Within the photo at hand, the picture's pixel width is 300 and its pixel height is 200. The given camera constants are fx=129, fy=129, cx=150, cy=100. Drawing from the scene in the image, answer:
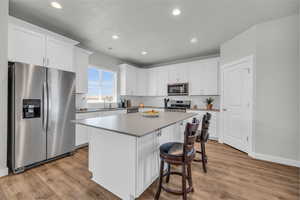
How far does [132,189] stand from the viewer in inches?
56.2

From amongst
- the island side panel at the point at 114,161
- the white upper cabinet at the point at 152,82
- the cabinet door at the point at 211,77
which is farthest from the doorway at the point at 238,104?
the island side panel at the point at 114,161

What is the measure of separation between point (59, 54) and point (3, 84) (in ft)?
3.48

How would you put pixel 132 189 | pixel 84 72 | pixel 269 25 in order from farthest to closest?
1. pixel 84 72
2. pixel 269 25
3. pixel 132 189

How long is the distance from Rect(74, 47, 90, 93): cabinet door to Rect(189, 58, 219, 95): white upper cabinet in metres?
3.38

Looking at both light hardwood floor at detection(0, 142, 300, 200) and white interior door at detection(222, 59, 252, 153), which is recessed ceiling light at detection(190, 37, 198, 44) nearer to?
white interior door at detection(222, 59, 252, 153)

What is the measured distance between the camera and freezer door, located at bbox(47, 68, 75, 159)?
2.44m

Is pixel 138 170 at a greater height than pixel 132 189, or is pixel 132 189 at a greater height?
pixel 138 170

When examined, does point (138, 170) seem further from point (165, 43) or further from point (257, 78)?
point (165, 43)

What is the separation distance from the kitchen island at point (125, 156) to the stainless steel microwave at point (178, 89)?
120 inches

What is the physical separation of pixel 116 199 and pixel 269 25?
4.09 metres

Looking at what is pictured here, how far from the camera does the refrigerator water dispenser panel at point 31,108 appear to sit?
2.14 m

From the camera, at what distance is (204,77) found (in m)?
4.33

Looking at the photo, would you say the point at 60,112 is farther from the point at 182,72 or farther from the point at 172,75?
the point at 182,72

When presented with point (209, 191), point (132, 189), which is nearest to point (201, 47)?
point (209, 191)
